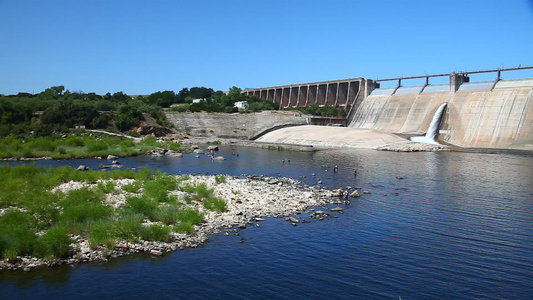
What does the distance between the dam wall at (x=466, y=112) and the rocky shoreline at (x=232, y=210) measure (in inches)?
1664

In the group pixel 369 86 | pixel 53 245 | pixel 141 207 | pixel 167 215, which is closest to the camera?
pixel 53 245

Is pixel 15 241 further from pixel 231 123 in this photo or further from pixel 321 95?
pixel 321 95

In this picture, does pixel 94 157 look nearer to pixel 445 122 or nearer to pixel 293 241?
pixel 293 241

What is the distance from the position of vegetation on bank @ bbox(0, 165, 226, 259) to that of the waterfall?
50.4 metres

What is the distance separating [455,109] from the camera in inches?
2751

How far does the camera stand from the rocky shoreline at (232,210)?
49.4 ft

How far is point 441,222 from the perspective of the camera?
68.0ft

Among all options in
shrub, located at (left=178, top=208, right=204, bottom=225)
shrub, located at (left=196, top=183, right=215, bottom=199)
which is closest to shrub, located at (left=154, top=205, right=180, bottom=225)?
shrub, located at (left=178, top=208, right=204, bottom=225)

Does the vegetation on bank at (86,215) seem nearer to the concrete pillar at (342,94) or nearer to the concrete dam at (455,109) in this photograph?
the concrete dam at (455,109)

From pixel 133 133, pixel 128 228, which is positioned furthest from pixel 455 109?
pixel 128 228

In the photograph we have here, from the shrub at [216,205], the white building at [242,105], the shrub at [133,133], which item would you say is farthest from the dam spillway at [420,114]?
the shrub at [216,205]

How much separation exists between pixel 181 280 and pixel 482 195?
2132cm

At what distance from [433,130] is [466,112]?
5550 millimetres

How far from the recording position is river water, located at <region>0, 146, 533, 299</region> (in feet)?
42.1
